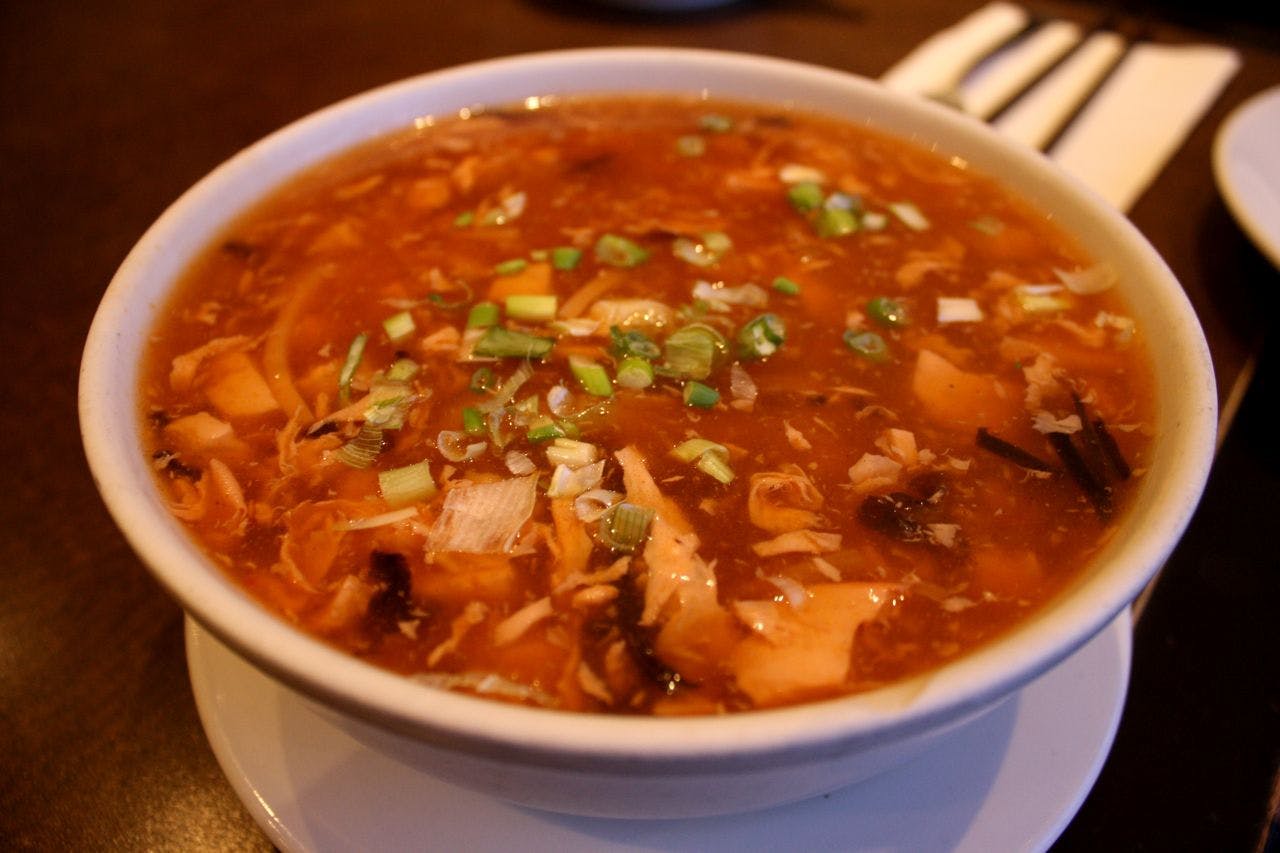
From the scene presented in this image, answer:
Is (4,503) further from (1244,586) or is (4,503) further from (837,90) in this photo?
(1244,586)

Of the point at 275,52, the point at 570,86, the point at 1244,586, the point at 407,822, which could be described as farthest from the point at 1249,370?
the point at 275,52

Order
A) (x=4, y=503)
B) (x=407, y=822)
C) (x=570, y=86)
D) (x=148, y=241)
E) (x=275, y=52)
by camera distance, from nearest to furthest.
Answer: (x=407, y=822) < (x=148, y=241) < (x=4, y=503) < (x=570, y=86) < (x=275, y=52)

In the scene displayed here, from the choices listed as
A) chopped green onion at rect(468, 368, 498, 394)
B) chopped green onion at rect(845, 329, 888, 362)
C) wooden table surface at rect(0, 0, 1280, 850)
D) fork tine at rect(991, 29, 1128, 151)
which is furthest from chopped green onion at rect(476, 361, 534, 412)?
fork tine at rect(991, 29, 1128, 151)

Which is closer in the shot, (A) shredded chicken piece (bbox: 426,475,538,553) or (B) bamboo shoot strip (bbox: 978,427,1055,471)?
(A) shredded chicken piece (bbox: 426,475,538,553)

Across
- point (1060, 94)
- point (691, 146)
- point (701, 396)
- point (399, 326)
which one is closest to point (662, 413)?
point (701, 396)

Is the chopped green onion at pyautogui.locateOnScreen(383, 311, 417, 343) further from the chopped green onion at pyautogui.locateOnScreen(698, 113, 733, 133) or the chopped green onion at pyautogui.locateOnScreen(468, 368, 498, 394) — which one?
the chopped green onion at pyautogui.locateOnScreen(698, 113, 733, 133)

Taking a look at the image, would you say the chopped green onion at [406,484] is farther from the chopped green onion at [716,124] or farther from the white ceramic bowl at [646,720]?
the chopped green onion at [716,124]
